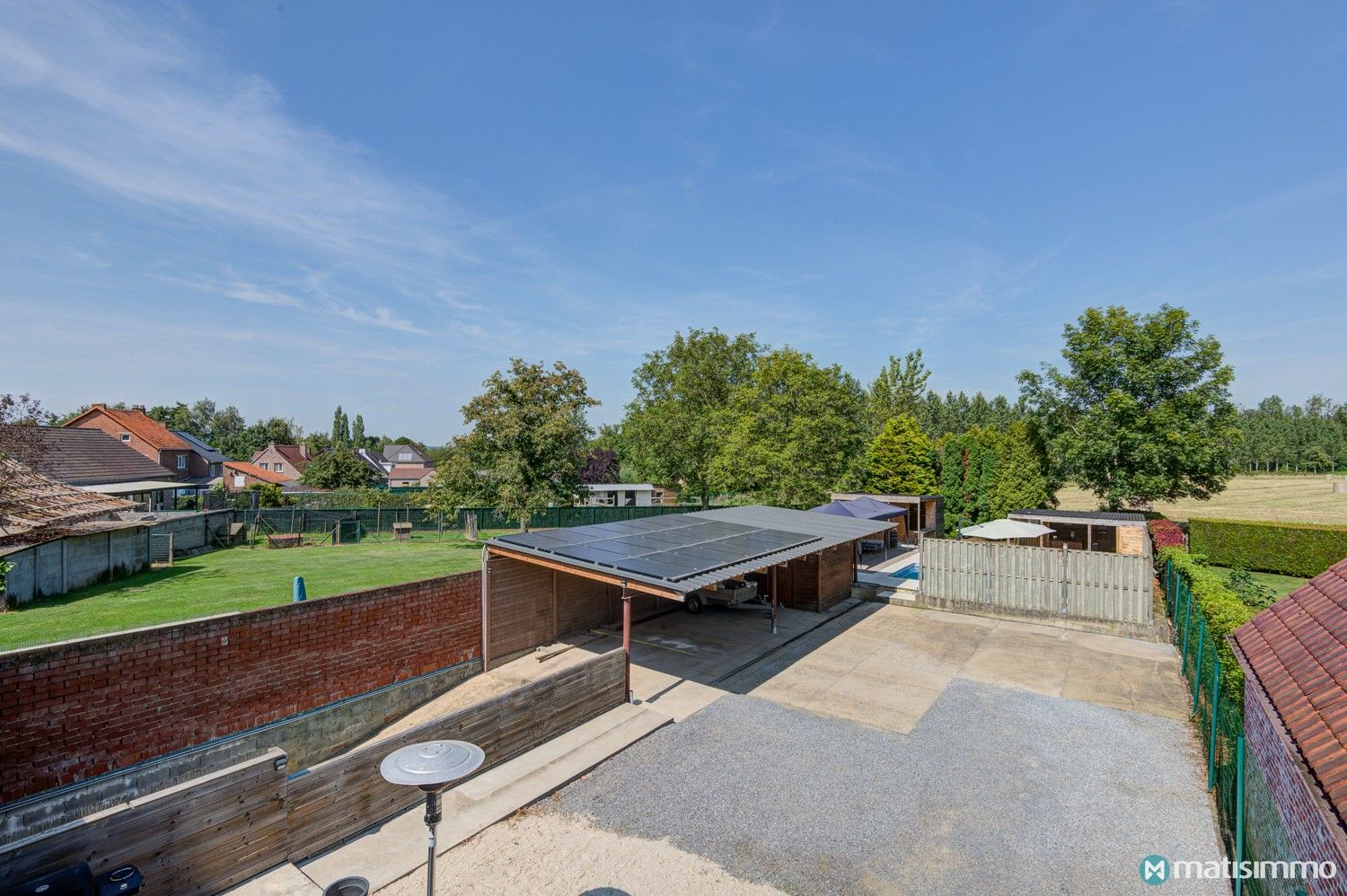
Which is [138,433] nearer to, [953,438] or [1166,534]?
[953,438]

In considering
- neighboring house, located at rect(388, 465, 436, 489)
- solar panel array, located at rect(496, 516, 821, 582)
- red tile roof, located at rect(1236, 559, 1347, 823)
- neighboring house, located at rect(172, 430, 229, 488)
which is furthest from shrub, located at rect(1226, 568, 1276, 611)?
neighboring house, located at rect(388, 465, 436, 489)

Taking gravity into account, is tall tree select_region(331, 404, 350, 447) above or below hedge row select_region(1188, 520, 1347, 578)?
above

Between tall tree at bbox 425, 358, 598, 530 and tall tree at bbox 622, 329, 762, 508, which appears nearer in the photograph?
tall tree at bbox 425, 358, 598, 530

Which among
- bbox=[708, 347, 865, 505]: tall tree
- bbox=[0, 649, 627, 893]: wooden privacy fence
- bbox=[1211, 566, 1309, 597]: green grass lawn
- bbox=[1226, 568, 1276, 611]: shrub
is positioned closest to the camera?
bbox=[0, 649, 627, 893]: wooden privacy fence

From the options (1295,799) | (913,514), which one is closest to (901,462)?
(913,514)

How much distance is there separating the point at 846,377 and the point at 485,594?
2750cm

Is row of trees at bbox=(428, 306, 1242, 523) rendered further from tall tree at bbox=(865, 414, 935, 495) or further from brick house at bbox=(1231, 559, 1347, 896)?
brick house at bbox=(1231, 559, 1347, 896)

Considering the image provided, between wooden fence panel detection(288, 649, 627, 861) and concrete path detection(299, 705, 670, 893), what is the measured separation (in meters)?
0.14

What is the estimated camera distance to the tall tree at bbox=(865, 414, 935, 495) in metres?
35.3

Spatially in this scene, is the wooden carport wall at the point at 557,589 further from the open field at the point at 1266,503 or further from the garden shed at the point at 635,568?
the open field at the point at 1266,503

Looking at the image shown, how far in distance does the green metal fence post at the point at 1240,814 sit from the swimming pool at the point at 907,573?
13.4 metres

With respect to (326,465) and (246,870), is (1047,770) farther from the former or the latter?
(326,465)

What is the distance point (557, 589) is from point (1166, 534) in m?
20.1

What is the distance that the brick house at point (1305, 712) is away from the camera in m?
3.48
